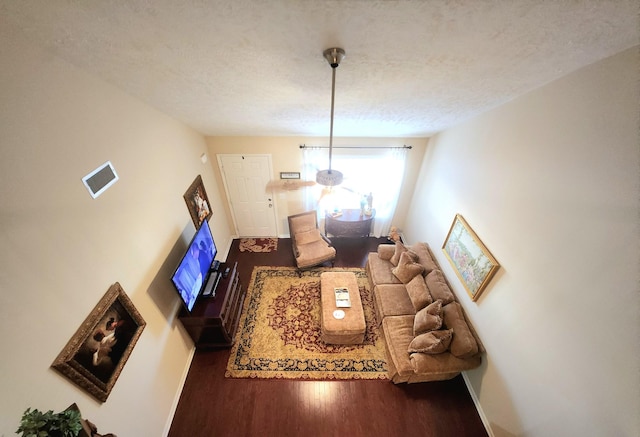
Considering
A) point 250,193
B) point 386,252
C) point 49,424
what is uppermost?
point 250,193

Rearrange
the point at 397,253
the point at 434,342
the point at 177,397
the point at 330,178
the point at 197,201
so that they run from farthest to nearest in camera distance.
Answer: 1. the point at 397,253
2. the point at 197,201
3. the point at 177,397
4. the point at 434,342
5. the point at 330,178

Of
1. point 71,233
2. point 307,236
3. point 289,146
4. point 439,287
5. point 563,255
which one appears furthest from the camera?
point 307,236

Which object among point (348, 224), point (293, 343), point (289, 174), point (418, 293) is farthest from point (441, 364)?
point (289, 174)

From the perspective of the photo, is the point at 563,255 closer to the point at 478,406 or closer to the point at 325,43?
the point at 478,406

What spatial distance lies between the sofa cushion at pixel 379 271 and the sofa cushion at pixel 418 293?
11.0 inches

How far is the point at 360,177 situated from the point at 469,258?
229cm

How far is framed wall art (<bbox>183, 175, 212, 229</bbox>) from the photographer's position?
3117 millimetres

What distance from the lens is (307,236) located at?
441 cm

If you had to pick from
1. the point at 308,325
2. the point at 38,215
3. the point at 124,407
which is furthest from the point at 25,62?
the point at 308,325

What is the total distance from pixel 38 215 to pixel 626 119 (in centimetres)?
333

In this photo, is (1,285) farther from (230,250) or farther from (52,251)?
(230,250)

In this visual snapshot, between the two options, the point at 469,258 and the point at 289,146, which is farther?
the point at 289,146

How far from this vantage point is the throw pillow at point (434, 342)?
8.23 ft

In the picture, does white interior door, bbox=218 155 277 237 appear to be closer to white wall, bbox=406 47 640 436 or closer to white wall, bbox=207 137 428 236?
white wall, bbox=207 137 428 236
